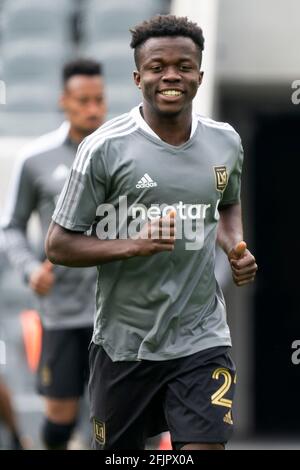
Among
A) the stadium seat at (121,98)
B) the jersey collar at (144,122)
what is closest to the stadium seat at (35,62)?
the stadium seat at (121,98)

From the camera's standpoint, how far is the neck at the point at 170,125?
17.6 feet

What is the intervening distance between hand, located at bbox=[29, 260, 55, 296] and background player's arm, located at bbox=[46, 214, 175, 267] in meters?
1.96

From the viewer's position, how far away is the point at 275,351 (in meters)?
11.7

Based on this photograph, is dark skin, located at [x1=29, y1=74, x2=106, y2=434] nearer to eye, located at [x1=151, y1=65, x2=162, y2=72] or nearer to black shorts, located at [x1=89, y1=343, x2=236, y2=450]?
black shorts, located at [x1=89, y1=343, x2=236, y2=450]

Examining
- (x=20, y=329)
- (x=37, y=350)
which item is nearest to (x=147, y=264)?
(x=37, y=350)

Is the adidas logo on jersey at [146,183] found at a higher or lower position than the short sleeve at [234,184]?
higher

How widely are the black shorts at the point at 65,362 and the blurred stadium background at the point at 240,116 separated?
52.9 inches

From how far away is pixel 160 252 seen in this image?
5258mm

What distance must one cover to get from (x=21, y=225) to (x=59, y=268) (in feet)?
1.23

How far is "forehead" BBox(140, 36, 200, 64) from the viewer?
5.25 m

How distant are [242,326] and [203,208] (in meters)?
5.88

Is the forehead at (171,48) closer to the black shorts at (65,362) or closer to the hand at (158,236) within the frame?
the hand at (158,236)

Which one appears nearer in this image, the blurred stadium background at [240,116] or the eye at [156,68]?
the eye at [156,68]

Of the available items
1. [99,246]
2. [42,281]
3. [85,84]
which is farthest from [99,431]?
[85,84]
